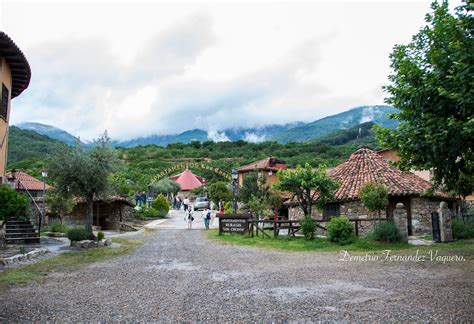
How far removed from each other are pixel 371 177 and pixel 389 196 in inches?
99.5

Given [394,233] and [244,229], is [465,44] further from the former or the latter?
[244,229]

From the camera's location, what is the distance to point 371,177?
24656mm

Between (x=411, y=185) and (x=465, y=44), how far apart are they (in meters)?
14.7

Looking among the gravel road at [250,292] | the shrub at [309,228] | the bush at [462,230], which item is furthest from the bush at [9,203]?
the bush at [462,230]

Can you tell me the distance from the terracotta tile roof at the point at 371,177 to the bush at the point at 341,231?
4326 mm

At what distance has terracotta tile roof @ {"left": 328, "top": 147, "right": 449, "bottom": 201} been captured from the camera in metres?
22.7

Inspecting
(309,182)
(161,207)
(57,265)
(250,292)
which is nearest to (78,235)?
(57,265)

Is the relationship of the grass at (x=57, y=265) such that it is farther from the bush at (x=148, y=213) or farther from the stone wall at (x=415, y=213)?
the bush at (x=148, y=213)

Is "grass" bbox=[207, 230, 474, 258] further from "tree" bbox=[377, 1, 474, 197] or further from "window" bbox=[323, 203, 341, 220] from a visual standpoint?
"tree" bbox=[377, 1, 474, 197]

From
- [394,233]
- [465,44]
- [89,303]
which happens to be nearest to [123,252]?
[89,303]

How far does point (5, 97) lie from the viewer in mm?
18234

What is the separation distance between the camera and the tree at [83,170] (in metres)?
19.7

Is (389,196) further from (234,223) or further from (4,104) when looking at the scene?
(4,104)

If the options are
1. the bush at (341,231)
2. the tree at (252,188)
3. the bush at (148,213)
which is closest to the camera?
the bush at (341,231)
